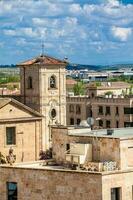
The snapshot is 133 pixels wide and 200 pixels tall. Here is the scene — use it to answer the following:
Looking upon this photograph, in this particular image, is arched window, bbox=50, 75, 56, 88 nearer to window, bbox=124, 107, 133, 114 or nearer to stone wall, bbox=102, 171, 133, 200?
window, bbox=124, 107, 133, 114

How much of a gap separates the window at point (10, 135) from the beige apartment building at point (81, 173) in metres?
18.9

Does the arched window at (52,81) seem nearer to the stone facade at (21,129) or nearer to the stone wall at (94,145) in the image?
the stone facade at (21,129)

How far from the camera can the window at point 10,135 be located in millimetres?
68125

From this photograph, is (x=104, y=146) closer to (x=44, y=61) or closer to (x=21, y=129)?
(x=21, y=129)

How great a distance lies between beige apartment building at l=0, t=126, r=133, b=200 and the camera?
43.0 meters

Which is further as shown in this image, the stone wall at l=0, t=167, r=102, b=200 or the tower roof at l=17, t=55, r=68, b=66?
the tower roof at l=17, t=55, r=68, b=66

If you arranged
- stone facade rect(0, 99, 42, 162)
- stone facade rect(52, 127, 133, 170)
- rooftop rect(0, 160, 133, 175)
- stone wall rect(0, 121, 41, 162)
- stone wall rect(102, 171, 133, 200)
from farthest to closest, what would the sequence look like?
stone facade rect(0, 99, 42, 162)
stone wall rect(0, 121, 41, 162)
stone facade rect(52, 127, 133, 170)
rooftop rect(0, 160, 133, 175)
stone wall rect(102, 171, 133, 200)

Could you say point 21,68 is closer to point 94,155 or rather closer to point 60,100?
point 60,100

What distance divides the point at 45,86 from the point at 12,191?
1525 inches

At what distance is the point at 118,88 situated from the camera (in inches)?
6206

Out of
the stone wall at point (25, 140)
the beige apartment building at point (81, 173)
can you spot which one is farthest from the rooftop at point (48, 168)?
the stone wall at point (25, 140)

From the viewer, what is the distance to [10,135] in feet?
226

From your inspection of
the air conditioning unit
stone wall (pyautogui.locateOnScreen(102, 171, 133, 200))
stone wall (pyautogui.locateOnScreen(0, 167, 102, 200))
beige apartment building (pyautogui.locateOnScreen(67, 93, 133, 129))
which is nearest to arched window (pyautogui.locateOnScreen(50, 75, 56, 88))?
beige apartment building (pyautogui.locateOnScreen(67, 93, 133, 129))

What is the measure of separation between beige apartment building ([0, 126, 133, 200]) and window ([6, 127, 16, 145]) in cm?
1889
